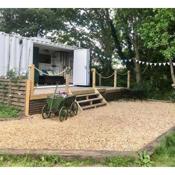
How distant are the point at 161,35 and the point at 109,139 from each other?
29.2 ft

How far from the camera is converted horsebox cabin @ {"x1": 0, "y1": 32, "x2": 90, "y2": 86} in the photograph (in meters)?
12.6

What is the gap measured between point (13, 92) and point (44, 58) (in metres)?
7.30

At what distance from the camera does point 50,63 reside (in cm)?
1750

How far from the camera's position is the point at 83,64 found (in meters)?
16.7

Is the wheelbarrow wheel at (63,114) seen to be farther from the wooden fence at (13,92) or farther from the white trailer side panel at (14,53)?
the white trailer side panel at (14,53)

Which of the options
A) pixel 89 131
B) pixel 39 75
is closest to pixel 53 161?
pixel 89 131

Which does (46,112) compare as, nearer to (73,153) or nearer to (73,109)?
(73,109)

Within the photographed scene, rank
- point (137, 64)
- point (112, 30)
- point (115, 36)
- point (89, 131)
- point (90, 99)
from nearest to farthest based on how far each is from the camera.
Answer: point (89, 131) → point (90, 99) → point (137, 64) → point (112, 30) → point (115, 36)

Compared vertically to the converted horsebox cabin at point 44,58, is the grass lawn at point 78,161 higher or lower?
lower

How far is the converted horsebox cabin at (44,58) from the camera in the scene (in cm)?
1259

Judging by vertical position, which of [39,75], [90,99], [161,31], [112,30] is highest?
A: [112,30]

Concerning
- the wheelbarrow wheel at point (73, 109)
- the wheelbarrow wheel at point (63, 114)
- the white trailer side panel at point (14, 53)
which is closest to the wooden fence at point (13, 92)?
the wheelbarrow wheel at point (63, 114)

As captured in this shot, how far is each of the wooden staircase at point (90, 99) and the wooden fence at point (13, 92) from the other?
2.04 metres
